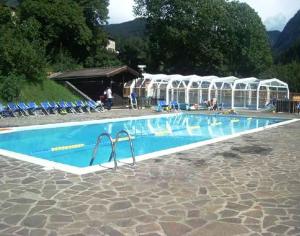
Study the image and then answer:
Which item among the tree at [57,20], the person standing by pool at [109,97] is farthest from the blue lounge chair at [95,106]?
the tree at [57,20]

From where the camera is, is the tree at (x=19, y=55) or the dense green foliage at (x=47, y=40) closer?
the tree at (x=19, y=55)

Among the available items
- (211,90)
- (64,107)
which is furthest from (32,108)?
(211,90)

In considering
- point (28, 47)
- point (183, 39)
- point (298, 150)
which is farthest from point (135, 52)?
point (298, 150)

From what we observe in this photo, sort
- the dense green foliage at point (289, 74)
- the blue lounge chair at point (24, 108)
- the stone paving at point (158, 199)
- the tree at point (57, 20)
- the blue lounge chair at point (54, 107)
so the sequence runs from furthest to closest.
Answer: the dense green foliage at point (289, 74)
the tree at point (57, 20)
the blue lounge chair at point (54, 107)
the blue lounge chair at point (24, 108)
the stone paving at point (158, 199)

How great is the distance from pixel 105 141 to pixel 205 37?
121ft

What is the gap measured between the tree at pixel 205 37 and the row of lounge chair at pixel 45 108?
2623cm

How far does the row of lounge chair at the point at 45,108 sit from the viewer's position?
782 inches

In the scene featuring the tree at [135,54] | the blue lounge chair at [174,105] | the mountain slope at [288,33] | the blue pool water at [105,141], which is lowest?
the blue pool water at [105,141]

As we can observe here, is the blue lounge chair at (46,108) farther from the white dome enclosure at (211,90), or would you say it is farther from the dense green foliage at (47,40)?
the white dome enclosure at (211,90)

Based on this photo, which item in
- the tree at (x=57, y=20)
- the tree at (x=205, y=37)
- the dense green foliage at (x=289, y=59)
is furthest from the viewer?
the tree at (x=205, y=37)

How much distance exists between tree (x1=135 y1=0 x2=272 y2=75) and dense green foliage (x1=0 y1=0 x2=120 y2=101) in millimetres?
8286

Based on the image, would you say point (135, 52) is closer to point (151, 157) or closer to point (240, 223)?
point (151, 157)

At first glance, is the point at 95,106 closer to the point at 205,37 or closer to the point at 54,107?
the point at 54,107

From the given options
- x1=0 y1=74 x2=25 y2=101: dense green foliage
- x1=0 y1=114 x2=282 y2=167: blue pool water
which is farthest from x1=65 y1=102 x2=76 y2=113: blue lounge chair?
x1=0 y1=114 x2=282 y2=167: blue pool water
